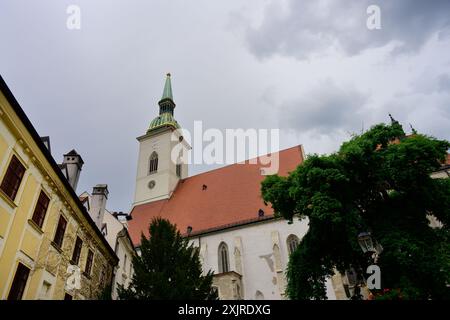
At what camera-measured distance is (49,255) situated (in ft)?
34.2

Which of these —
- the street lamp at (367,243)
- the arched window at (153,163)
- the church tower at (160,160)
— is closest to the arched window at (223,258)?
the church tower at (160,160)

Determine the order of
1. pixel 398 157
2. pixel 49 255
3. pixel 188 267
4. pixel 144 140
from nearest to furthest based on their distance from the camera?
pixel 49 255 < pixel 398 157 < pixel 188 267 < pixel 144 140

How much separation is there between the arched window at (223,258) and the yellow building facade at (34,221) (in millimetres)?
13264

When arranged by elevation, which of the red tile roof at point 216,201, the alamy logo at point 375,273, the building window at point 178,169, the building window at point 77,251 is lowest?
the alamy logo at point 375,273

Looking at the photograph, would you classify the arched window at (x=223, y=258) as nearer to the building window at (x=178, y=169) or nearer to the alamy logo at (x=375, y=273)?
the building window at (x=178, y=169)

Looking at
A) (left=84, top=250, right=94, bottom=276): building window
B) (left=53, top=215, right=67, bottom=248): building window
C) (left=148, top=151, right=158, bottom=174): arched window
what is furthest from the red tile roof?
(left=53, top=215, right=67, bottom=248): building window

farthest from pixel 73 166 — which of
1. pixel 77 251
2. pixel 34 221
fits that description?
pixel 34 221

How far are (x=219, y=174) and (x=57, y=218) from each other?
77.5 ft

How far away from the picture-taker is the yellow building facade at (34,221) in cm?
816
